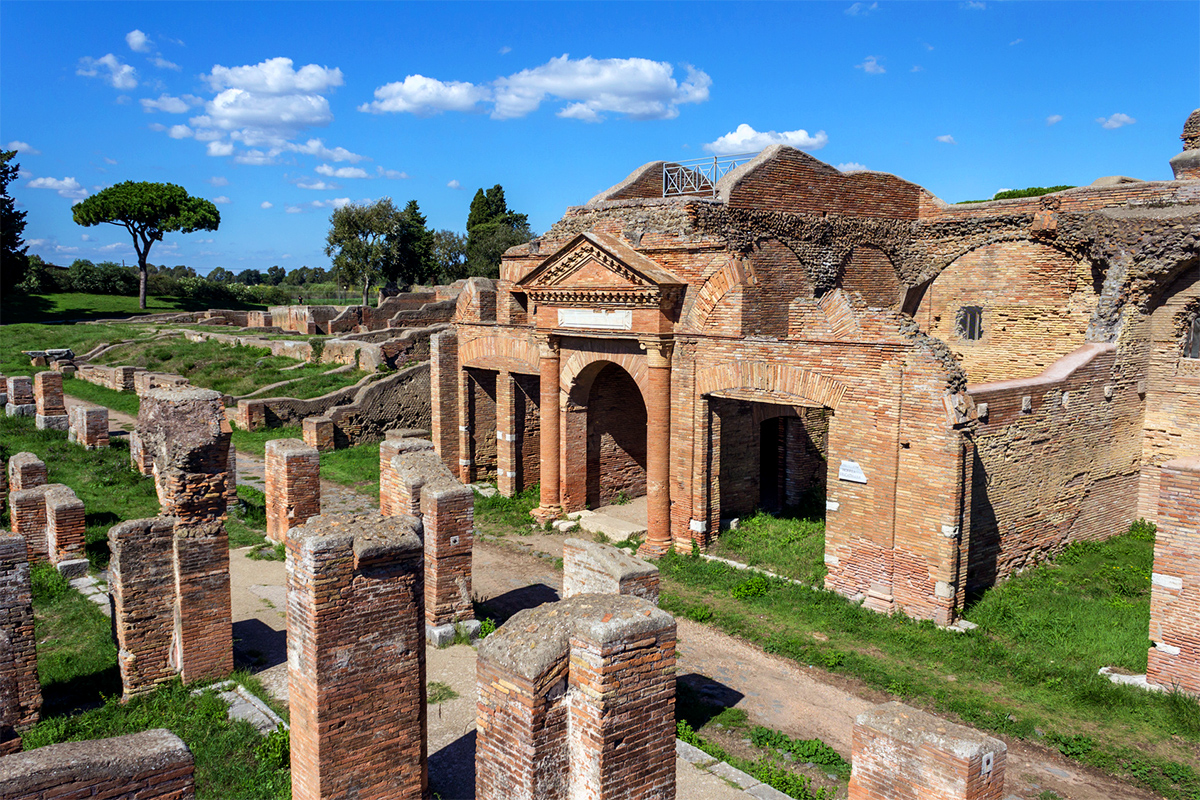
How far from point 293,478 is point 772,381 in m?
7.91

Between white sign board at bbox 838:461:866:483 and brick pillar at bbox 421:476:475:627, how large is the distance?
18.4 feet

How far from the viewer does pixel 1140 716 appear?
9.09 metres

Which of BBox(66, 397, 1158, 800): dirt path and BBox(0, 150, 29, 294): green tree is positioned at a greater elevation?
BBox(0, 150, 29, 294): green tree

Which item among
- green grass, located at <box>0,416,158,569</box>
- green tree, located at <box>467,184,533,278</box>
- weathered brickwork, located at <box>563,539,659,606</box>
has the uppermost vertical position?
green tree, located at <box>467,184,533,278</box>

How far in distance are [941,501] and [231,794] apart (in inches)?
362

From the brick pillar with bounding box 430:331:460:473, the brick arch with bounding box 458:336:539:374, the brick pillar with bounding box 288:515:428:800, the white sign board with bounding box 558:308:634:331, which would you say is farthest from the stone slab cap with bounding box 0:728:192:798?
the brick pillar with bounding box 430:331:460:473

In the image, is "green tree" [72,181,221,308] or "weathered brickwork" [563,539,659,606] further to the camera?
"green tree" [72,181,221,308]

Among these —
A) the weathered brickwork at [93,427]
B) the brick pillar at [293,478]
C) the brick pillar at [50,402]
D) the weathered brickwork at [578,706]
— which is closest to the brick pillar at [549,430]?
the brick pillar at [293,478]

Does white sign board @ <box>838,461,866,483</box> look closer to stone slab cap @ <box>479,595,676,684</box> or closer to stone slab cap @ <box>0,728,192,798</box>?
stone slab cap @ <box>479,595,676,684</box>

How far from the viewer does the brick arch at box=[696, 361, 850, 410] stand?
492 inches

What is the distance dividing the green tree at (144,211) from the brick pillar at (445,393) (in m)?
40.0

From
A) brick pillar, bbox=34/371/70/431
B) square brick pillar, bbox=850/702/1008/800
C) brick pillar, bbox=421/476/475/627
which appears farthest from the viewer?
brick pillar, bbox=34/371/70/431

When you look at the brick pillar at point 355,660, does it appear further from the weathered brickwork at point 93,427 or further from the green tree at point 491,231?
the green tree at point 491,231

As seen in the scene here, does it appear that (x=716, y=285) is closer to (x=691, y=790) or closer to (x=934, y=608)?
(x=934, y=608)
